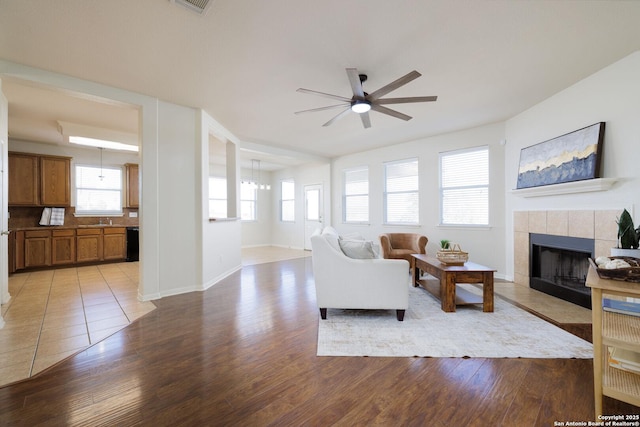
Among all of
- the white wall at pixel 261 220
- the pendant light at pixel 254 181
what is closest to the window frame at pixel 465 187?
the pendant light at pixel 254 181

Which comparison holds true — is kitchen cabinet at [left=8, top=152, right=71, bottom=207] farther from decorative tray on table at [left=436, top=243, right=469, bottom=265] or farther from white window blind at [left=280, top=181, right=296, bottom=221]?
decorative tray on table at [left=436, top=243, right=469, bottom=265]

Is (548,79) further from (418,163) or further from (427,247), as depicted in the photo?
(427,247)

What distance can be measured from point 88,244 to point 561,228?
29.1 feet

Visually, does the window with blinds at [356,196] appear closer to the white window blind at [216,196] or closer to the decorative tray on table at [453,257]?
the decorative tray on table at [453,257]

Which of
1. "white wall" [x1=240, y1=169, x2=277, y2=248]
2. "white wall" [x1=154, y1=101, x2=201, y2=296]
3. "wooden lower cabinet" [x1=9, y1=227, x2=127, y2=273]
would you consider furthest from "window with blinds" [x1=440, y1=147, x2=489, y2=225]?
"wooden lower cabinet" [x1=9, y1=227, x2=127, y2=273]

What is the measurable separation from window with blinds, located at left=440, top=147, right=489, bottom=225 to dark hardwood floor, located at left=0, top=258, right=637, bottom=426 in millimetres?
3475

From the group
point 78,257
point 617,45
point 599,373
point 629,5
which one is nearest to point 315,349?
point 599,373

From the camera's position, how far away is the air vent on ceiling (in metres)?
2.04

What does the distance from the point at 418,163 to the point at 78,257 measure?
781cm

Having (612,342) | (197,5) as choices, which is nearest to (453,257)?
(612,342)

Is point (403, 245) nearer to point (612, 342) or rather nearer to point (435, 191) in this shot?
point (435, 191)

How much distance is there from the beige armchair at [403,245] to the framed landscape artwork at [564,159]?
1890 mm

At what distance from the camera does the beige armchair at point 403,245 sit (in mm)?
5145

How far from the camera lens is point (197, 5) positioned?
6.83 ft
